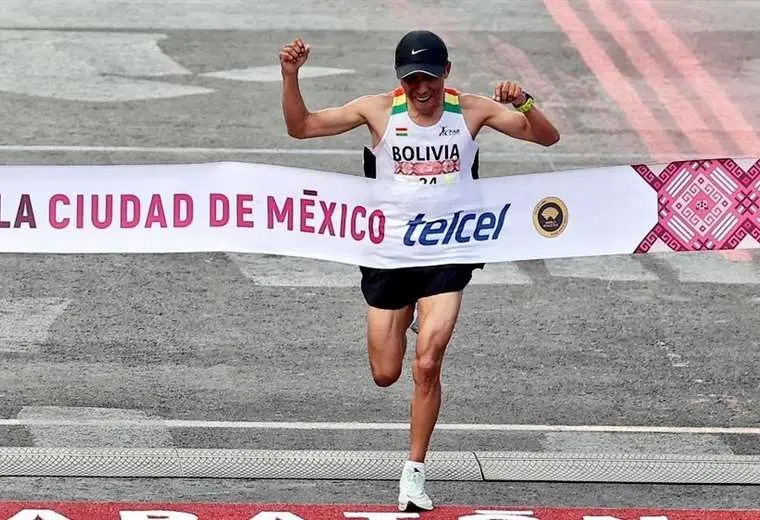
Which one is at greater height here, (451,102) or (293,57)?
(293,57)

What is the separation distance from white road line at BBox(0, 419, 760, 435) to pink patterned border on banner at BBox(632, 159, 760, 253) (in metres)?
1.18

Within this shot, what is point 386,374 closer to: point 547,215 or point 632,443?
point 547,215

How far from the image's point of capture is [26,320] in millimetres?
12805

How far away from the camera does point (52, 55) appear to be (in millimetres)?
21688

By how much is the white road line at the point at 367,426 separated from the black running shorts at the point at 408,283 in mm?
1260

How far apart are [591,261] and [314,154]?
3923 mm

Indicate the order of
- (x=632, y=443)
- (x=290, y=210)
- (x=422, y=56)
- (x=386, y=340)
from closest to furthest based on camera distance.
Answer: (x=422, y=56) → (x=386, y=340) → (x=290, y=210) → (x=632, y=443)

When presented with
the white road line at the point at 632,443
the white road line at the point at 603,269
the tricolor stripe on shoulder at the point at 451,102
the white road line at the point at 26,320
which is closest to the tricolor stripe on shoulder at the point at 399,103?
the tricolor stripe on shoulder at the point at 451,102

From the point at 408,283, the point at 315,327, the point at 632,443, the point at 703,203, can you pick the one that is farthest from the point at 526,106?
the point at 315,327

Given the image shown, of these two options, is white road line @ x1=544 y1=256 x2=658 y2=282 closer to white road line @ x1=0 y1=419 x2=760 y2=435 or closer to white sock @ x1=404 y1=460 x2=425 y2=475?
white road line @ x1=0 y1=419 x2=760 y2=435

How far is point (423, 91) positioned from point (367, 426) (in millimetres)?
2396

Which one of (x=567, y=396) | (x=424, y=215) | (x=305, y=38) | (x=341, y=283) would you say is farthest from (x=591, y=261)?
(x=305, y=38)

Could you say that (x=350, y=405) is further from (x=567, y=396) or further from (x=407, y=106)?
(x=407, y=106)

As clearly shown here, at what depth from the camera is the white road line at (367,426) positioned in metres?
10.7
